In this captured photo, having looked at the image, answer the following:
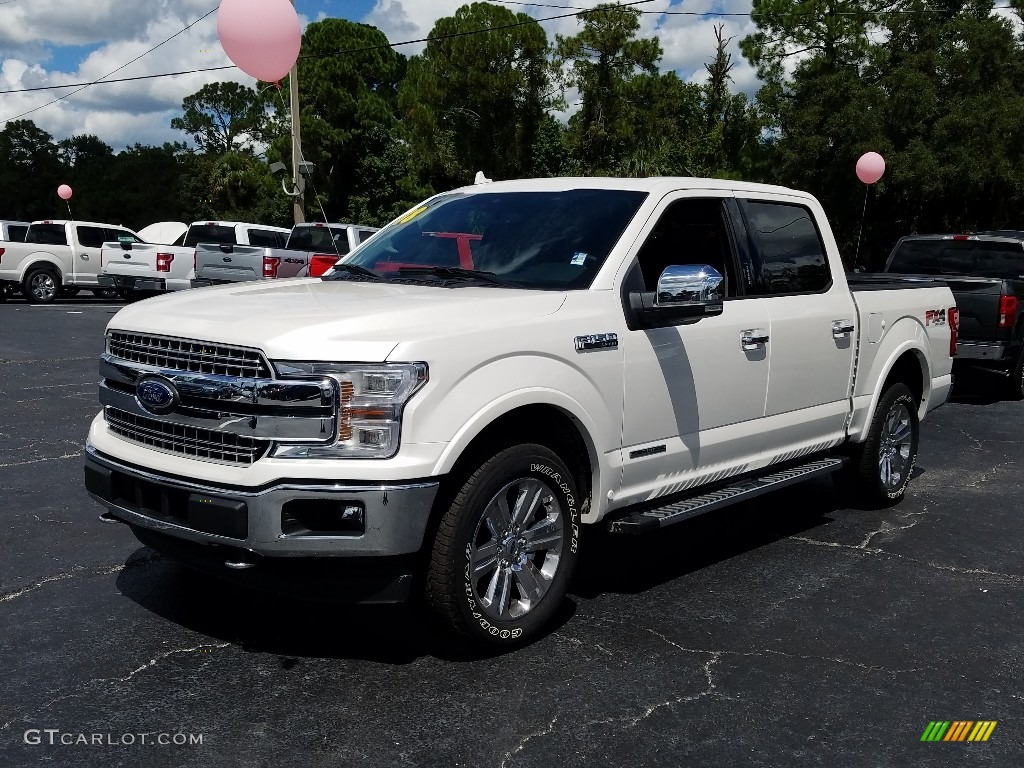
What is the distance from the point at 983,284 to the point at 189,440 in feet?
31.7

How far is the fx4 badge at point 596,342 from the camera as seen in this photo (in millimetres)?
4379

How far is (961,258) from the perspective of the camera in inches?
493

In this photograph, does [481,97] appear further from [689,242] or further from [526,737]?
[526,737]

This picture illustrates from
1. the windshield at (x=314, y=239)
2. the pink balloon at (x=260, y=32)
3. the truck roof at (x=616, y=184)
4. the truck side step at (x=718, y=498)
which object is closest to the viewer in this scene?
the truck side step at (x=718, y=498)

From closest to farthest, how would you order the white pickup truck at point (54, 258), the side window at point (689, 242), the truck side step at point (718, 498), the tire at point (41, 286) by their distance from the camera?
1. the truck side step at point (718, 498)
2. the side window at point (689, 242)
3. the white pickup truck at point (54, 258)
4. the tire at point (41, 286)

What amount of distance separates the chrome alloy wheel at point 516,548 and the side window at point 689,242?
118cm

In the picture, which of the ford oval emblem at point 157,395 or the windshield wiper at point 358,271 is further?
the windshield wiper at point 358,271

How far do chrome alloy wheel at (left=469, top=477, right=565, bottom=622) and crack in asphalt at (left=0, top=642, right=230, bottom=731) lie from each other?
1.11 m

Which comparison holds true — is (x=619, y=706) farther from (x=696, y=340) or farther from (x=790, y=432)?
(x=790, y=432)

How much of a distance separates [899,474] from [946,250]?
21.4ft

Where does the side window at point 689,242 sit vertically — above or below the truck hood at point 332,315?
above

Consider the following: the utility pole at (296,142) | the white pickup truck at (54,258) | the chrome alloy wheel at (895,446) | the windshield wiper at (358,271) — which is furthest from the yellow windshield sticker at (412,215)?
the white pickup truck at (54,258)

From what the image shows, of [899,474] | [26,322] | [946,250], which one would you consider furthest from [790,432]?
[26,322]

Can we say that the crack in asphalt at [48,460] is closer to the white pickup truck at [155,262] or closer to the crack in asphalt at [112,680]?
the crack in asphalt at [112,680]
